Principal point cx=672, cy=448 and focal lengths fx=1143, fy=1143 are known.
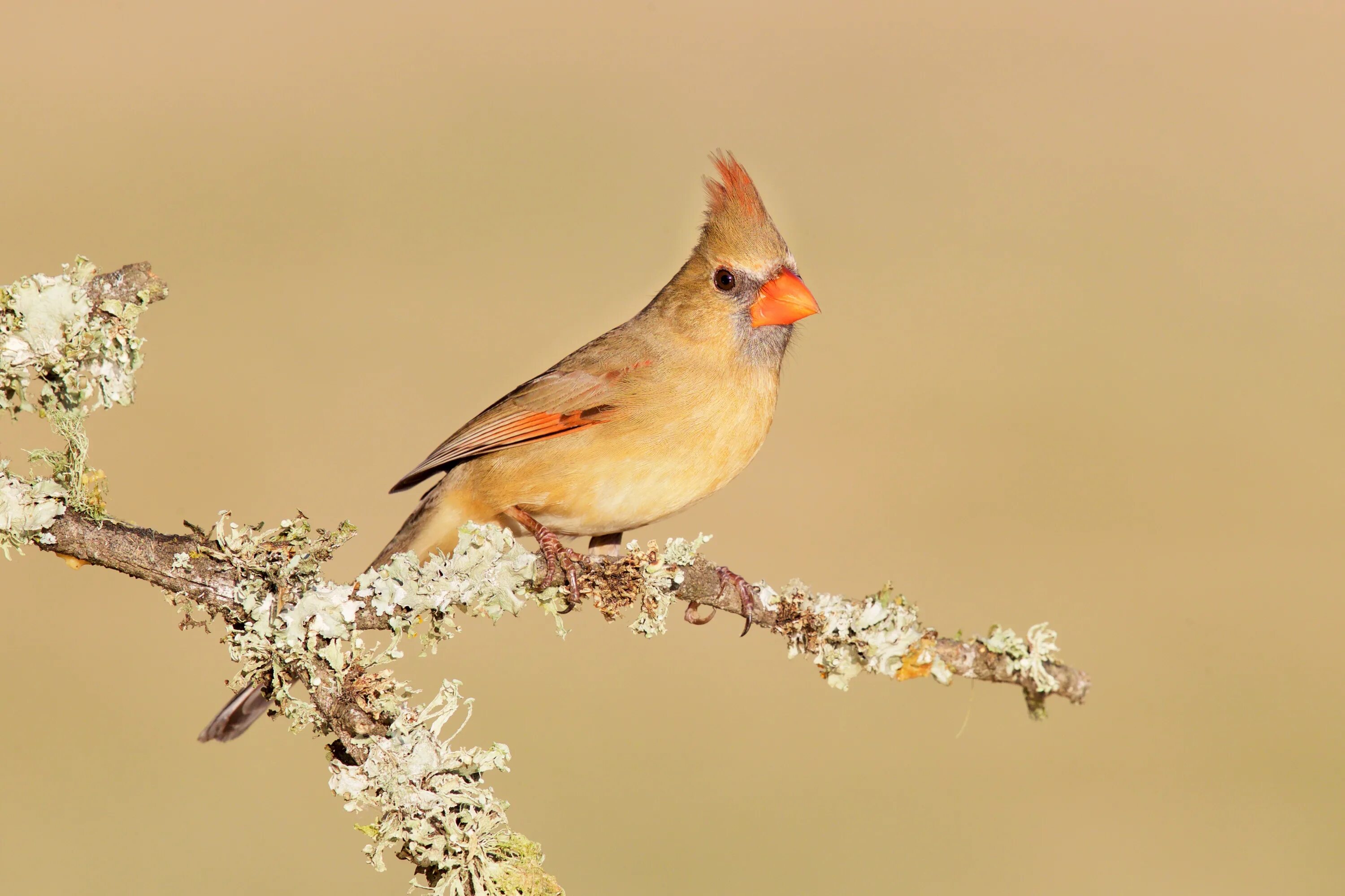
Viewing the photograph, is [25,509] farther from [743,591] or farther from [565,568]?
[743,591]

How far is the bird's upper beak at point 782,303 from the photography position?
4.19m

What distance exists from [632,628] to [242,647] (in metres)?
1.05

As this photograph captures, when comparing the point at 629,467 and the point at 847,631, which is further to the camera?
the point at 629,467

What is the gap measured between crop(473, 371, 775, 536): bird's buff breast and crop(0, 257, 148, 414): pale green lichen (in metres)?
1.52

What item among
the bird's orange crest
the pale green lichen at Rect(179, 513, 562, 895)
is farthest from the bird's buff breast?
the pale green lichen at Rect(179, 513, 562, 895)

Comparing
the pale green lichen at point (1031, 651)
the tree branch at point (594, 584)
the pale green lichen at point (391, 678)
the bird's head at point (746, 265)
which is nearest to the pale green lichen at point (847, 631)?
the tree branch at point (594, 584)

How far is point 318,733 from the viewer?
2621 millimetres

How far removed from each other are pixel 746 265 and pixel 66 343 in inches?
94.6

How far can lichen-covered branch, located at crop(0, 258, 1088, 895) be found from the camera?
2.41 meters

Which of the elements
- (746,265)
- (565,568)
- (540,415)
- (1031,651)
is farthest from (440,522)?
(1031,651)

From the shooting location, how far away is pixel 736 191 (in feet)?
14.2

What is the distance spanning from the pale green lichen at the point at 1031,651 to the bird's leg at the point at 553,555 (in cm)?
123

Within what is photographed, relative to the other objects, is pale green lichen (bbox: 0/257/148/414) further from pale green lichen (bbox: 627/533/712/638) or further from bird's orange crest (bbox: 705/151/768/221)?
bird's orange crest (bbox: 705/151/768/221)

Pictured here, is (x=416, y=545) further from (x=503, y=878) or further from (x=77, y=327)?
(x=503, y=878)
